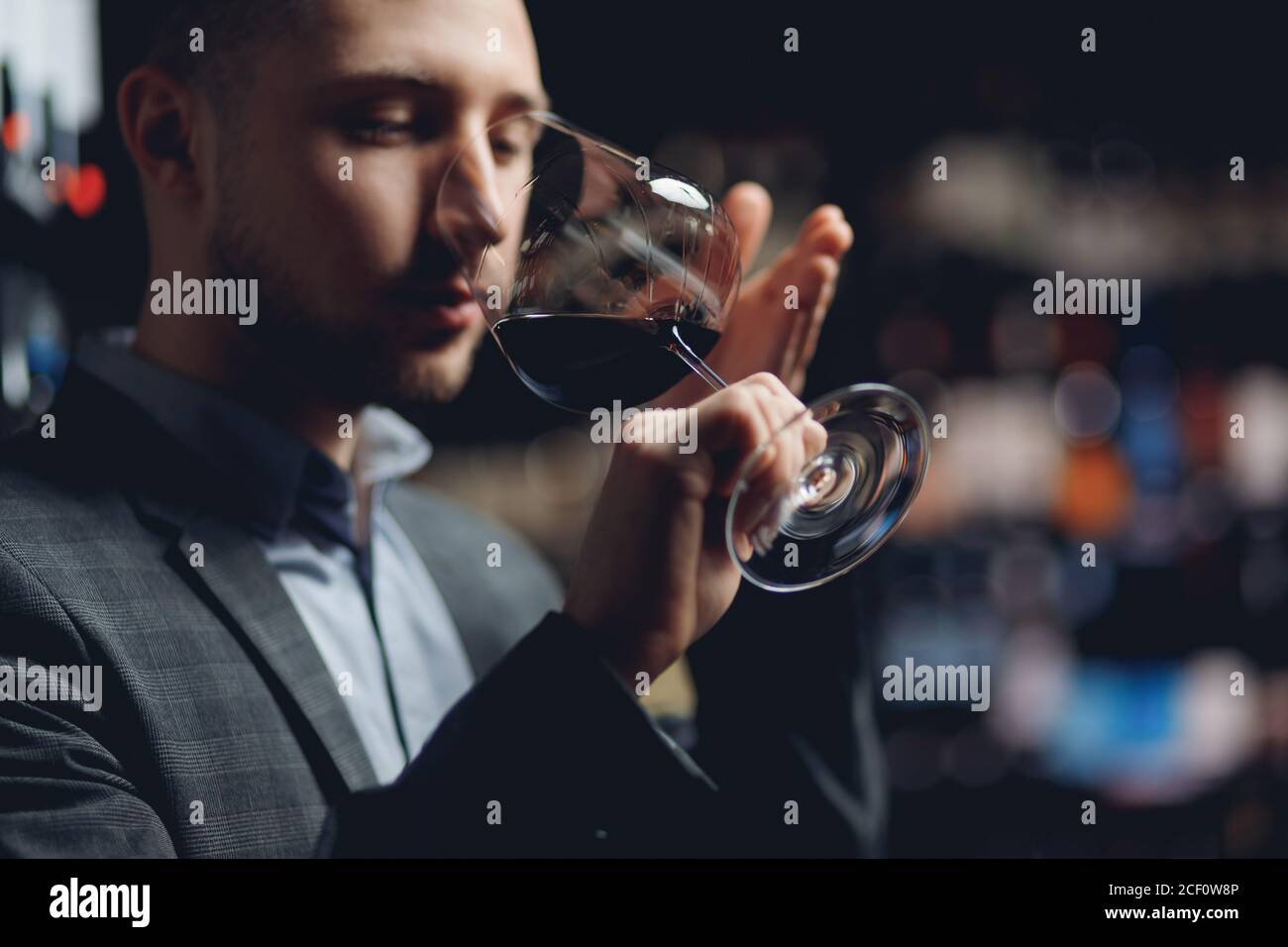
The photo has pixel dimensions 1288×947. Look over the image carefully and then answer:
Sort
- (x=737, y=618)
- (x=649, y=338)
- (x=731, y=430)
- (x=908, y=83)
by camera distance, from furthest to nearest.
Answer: (x=908, y=83), (x=737, y=618), (x=649, y=338), (x=731, y=430)

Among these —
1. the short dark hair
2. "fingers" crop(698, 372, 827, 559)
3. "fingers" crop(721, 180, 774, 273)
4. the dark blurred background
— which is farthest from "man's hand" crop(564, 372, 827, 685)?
the dark blurred background

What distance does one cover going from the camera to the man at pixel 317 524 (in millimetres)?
750

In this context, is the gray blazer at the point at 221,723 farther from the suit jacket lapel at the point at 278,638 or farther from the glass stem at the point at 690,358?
the glass stem at the point at 690,358

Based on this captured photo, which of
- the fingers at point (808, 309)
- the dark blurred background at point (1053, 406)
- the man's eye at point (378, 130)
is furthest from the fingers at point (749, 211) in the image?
the dark blurred background at point (1053, 406)

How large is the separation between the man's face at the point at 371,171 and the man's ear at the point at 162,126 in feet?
0.17

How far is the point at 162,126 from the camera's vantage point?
1.03 meters

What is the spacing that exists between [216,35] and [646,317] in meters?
0.53

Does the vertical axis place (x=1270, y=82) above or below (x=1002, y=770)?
above

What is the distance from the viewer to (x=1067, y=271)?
9.27 feet

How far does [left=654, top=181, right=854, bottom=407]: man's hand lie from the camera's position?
936mm

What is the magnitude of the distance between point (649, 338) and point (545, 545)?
1975 mm

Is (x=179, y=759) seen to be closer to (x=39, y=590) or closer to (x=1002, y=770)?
(x=39, y=590)

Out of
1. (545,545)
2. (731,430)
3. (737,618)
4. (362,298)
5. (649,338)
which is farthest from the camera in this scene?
(545,545)
